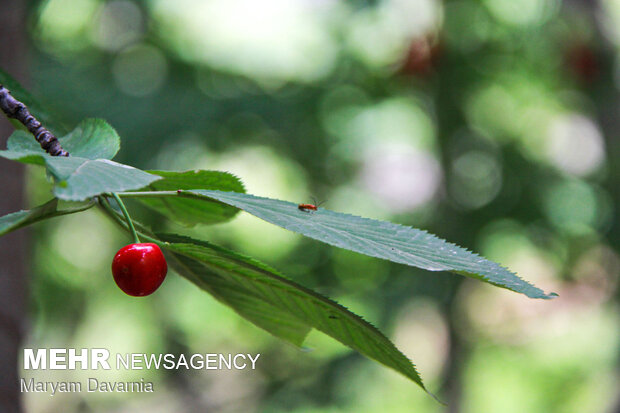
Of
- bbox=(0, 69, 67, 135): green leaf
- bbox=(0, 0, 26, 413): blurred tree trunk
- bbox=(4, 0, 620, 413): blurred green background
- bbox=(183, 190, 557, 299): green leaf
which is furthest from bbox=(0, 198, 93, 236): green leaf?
bbox=(4, 0, 620, 413): blurred green background

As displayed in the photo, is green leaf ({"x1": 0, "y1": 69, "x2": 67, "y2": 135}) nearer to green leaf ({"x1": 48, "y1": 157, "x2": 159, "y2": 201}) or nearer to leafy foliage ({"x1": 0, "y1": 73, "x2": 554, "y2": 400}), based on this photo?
leafy foliage ({"x1": 0, "y1": 73, "x2": 554, "y2": 400})

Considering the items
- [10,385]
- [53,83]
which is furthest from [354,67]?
[10,385]

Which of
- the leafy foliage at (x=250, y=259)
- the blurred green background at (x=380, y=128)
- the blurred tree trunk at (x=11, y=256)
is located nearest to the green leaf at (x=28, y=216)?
the leafy foliage at (x=250, y=259)

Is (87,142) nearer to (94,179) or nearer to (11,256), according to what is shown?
(94,179)

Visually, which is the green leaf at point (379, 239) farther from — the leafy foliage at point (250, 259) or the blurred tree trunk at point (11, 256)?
the blurred tree trunk at point (11, 256)

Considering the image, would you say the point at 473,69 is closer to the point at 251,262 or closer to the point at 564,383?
the point at 251,262

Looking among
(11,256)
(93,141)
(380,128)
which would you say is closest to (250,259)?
(93,141)
